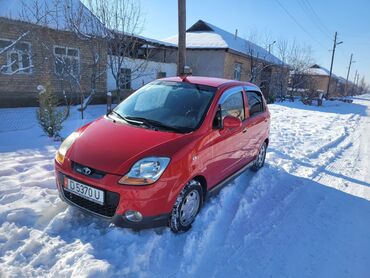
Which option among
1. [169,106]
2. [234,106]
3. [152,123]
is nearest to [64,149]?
[152,123]

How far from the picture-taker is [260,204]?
13.6 ft

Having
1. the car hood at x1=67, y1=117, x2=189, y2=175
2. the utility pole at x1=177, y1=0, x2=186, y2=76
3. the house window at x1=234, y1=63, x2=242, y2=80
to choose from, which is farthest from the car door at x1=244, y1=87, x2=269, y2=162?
the house window at x1=234, y1=63, x2=242, y2=80

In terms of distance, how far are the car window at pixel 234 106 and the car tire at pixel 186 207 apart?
1.08 m

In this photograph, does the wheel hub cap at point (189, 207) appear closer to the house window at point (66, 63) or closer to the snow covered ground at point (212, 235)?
the snow covered ground at point (212, 235)

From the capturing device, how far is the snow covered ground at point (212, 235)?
8.80ft

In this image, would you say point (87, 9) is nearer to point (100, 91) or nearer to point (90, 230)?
point (100, 91)

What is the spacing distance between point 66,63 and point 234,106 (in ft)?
25.7

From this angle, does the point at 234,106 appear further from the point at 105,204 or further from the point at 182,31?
the point at 182,31

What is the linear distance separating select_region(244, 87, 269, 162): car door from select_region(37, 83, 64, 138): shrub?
422cm

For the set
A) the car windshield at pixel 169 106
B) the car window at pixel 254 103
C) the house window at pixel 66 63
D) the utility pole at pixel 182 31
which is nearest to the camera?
the car windshield at pixel 169 106

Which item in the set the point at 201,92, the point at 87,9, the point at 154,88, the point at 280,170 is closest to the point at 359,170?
the point at 280,170

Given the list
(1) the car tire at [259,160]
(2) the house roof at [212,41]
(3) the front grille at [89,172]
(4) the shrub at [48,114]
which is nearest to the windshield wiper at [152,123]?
(3) the front grille at [89,172]

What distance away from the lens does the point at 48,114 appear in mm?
6301

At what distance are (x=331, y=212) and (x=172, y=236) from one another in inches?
97.8
